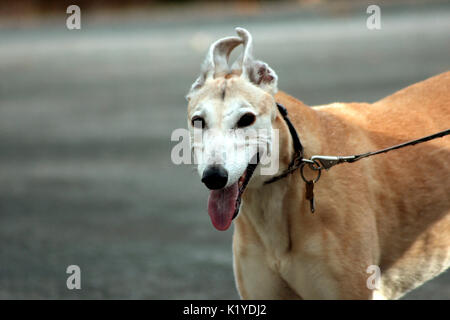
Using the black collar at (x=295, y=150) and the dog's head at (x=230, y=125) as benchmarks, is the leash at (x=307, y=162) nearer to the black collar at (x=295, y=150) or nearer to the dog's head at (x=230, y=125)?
the black collar at (x=295, y=150)

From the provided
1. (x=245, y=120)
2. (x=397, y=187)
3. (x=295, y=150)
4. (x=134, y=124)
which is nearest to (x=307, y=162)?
(x=295, y=150)

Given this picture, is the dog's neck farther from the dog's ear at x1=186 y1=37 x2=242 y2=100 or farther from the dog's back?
the dog's ear at x1=186 y1=37 x2=242 y2=100

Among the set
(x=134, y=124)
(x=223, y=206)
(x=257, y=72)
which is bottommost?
(x=223, y=206)

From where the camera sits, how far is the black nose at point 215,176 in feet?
13.0

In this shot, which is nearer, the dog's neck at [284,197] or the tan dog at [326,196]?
the tan dog at [326,196]

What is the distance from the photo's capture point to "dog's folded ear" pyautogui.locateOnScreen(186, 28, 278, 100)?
172 inches

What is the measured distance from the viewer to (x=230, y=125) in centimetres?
409

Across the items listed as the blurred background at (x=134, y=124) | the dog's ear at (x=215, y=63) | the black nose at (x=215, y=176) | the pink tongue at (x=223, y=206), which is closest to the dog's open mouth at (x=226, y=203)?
the pink tongue at (x=223, y=206)

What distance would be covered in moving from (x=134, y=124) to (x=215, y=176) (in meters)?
10.2

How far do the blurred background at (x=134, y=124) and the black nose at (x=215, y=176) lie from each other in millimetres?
2781

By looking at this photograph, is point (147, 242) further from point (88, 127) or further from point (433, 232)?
point (88, 127)

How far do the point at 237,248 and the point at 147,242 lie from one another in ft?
11.0

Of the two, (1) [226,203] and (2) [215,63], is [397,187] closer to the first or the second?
(1) [226,203]
